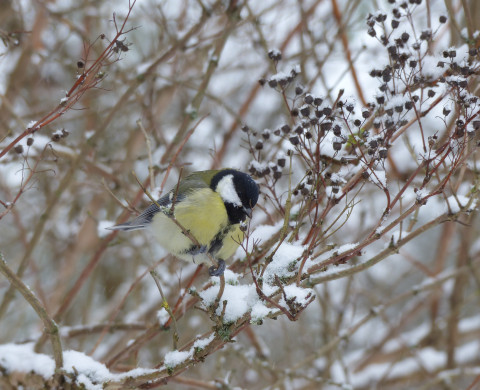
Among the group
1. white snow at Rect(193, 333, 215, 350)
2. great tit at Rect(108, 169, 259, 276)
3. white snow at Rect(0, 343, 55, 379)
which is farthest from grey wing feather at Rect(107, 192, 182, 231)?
white snow at Rect(193, 333, 215, 350)

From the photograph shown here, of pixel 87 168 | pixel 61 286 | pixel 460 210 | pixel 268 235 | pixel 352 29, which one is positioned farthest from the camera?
pixel 61 286

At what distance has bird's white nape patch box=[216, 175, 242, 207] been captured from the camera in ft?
7.92

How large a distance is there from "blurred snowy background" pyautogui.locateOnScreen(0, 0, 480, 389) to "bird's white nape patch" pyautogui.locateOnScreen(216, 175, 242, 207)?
0.55 feet

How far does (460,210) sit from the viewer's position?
4.87 feet

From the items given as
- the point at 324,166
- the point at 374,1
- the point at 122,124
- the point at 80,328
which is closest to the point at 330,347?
the point at 80,328

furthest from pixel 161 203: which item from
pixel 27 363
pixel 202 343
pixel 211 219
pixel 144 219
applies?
pixel 202 343

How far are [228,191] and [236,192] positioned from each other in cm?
9

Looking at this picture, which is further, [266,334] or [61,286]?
[266,334]

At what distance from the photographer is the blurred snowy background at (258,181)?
1559 millimetres

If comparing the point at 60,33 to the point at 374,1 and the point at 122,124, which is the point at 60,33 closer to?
the point at 122,124

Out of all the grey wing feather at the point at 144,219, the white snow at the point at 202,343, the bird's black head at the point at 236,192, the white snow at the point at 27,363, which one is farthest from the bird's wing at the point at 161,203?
the white snow at the point at 202,343

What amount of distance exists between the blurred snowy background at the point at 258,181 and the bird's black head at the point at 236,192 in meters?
0.10

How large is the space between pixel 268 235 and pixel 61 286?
2.39 meters

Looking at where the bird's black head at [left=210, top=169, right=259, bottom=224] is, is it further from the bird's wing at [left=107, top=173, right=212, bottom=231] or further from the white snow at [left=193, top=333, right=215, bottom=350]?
the white snow at [left=193, top=333, right=215, bottom=350]
